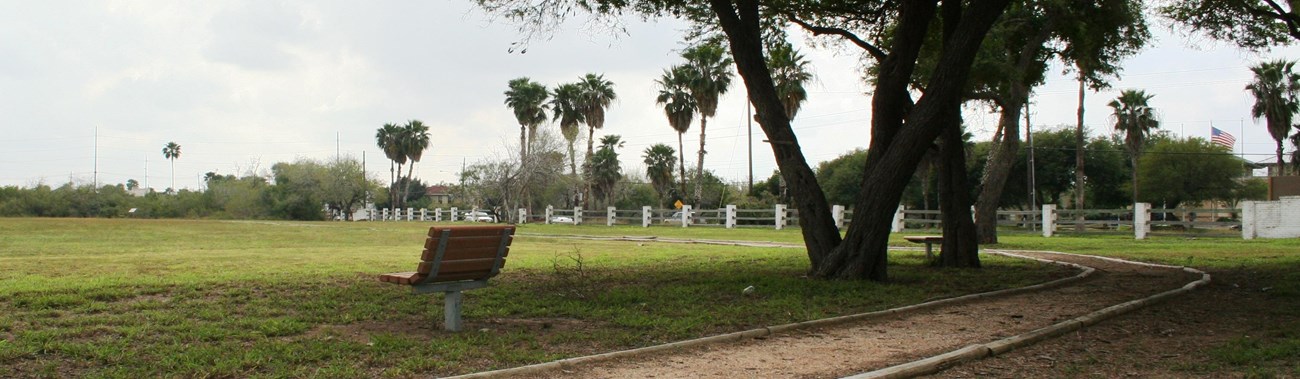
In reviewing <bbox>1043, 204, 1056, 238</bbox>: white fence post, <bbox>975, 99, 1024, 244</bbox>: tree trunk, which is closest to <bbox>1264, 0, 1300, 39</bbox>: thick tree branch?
<bbox>975, 99, 1024, 244</bbox>: tree trunk

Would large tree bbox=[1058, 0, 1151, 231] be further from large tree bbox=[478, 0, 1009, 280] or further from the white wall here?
the white wall

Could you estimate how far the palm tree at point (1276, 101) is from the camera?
151 feet

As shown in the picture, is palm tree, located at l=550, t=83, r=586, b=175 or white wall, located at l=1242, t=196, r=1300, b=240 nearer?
white wall, located at l=1242, t=196, r=1300, b=240

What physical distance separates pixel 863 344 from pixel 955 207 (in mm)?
7853

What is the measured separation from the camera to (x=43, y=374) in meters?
5.27

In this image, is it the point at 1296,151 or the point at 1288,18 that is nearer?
the point at 1288,18

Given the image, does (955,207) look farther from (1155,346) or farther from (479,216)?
(479,216)

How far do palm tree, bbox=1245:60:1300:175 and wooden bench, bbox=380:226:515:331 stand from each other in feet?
161

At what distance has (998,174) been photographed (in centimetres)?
2303

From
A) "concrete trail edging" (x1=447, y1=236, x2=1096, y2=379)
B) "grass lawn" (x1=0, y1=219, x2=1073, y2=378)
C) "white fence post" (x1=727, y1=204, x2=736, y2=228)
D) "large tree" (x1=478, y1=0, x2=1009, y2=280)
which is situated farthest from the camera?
"white fence post" (x1=727, y1=204, x2=736, y2=228)

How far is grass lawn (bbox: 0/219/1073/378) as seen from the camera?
5.78 metres

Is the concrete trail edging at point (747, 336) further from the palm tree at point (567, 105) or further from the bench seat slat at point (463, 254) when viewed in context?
the palm tree at point (567, 105)

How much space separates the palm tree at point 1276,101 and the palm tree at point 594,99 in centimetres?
3492

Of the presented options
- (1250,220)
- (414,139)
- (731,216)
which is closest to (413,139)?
(414,139)
